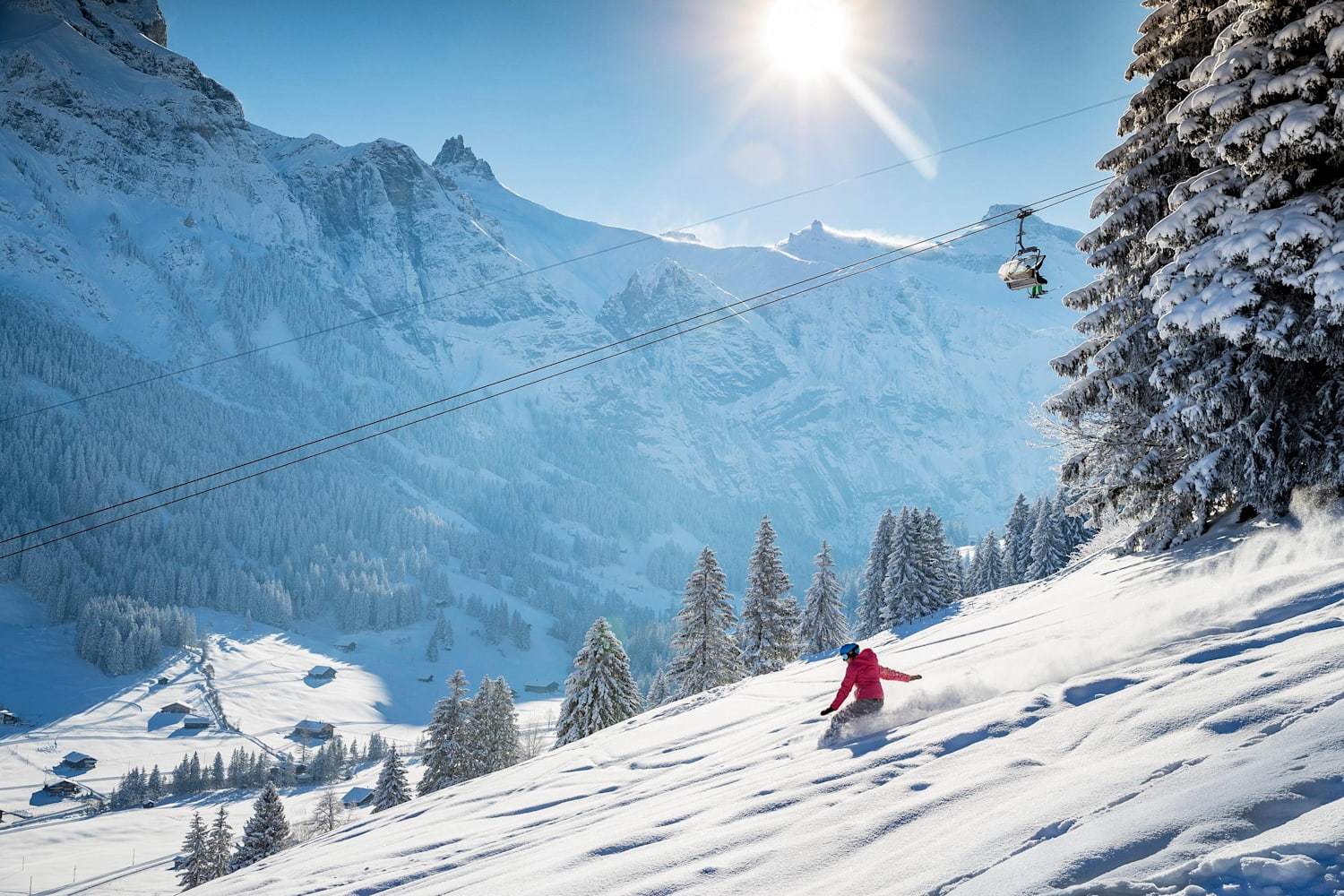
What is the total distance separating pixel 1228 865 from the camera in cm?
274

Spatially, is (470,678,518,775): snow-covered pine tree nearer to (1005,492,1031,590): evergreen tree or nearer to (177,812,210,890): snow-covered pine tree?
(177,812,210,890): snow-covered pine tree

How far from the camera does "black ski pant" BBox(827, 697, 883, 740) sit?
7.64m

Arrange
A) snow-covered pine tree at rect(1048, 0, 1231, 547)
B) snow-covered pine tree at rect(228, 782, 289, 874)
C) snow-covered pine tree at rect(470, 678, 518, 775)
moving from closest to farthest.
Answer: snow-covered pine tree at rect(1048, 0, 1231, 547) < snow-covered pine tree at rect(228, 782, 289, 874) < snow-covered pine tree at rect(470, 678, 518, 775)

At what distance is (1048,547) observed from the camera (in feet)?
167

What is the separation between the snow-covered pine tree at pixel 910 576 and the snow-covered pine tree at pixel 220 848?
4020 centimetres

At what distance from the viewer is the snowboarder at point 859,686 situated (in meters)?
7.77

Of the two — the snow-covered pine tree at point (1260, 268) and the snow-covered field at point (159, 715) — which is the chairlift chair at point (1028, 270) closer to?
the snow-covered pine tree at point (1260, 268)

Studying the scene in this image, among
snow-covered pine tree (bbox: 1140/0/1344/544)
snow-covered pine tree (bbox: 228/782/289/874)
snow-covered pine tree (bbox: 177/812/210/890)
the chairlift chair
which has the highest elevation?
the chairlift chair

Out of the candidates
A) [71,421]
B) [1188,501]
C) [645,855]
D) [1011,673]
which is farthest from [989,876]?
[71,421]

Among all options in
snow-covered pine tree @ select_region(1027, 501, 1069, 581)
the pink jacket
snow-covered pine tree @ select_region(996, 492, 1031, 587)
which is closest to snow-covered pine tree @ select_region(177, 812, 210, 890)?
the pink jacket

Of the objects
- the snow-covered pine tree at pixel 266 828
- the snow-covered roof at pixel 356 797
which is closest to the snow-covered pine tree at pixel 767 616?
the snow-covered pine tree at pixel 266 828

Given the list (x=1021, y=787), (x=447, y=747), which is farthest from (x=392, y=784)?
(x=1021, y=787)

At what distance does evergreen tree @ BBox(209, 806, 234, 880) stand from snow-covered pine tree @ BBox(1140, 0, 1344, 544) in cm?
4914

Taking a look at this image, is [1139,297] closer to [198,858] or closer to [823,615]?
[823,615]
